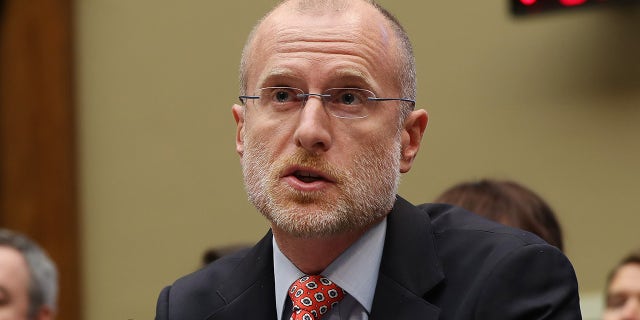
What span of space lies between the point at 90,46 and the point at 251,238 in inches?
53.3

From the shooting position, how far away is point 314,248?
2.37 m

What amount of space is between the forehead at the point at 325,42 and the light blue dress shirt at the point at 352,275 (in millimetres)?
346

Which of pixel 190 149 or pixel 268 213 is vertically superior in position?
pixel 268 213

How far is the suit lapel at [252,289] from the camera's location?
2457 millimetres

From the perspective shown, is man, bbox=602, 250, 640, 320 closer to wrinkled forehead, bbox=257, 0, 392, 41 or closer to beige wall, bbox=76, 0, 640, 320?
beige wall, bbox=76, 0, 640, 320

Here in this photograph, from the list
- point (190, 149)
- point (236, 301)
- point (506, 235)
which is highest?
point (506, 235)

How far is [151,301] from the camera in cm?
583

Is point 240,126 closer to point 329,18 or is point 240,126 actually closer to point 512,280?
point 329,18

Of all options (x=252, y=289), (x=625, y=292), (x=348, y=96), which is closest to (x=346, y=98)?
(x=348, y=96)

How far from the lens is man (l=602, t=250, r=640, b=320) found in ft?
13.0

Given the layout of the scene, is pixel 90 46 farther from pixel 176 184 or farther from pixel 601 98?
pixel 601 98

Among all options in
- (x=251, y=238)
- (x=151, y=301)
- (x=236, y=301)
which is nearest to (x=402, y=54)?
(x=236, y=301)

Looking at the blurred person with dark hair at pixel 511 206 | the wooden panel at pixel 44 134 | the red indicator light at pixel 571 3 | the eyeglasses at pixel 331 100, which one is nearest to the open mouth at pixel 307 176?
the eyeglasses at pixel 331 100

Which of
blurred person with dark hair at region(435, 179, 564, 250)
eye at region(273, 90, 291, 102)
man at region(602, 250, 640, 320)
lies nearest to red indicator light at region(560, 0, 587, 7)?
man at region(602, 250, 640, 320)
